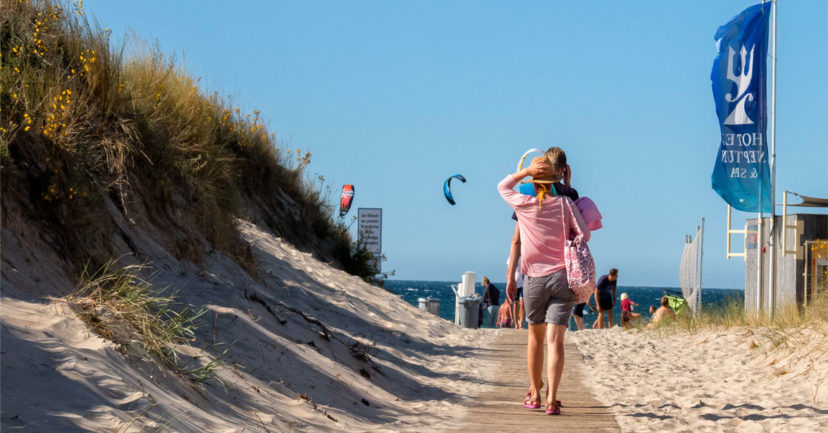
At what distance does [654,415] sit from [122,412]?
4.06 meters

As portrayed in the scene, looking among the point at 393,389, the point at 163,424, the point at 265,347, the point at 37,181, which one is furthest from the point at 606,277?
the point at 163,424

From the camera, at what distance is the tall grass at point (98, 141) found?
632 centimetres

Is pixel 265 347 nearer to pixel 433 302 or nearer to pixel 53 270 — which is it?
pixel 53 270

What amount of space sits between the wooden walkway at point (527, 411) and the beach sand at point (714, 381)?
0.16 metres

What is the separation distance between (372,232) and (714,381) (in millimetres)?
11334

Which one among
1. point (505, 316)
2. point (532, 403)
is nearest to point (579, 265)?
point (532, 403)

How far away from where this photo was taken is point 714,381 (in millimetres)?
8484

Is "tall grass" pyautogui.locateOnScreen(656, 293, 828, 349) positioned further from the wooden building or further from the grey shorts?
the grey shorts

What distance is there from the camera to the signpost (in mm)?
17969

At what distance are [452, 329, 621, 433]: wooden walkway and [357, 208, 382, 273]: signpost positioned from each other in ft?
27.8

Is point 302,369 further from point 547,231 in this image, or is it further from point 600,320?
point 600,320

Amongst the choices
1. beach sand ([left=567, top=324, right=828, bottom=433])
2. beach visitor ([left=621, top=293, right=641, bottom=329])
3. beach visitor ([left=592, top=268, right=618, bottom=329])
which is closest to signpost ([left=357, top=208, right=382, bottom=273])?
beach visitor ([left=592, top=268, right=618, bottom=329])

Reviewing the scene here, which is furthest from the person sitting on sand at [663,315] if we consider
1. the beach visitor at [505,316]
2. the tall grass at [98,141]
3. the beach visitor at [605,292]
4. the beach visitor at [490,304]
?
the tall grass at [98,141]

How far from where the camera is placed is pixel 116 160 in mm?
7637
